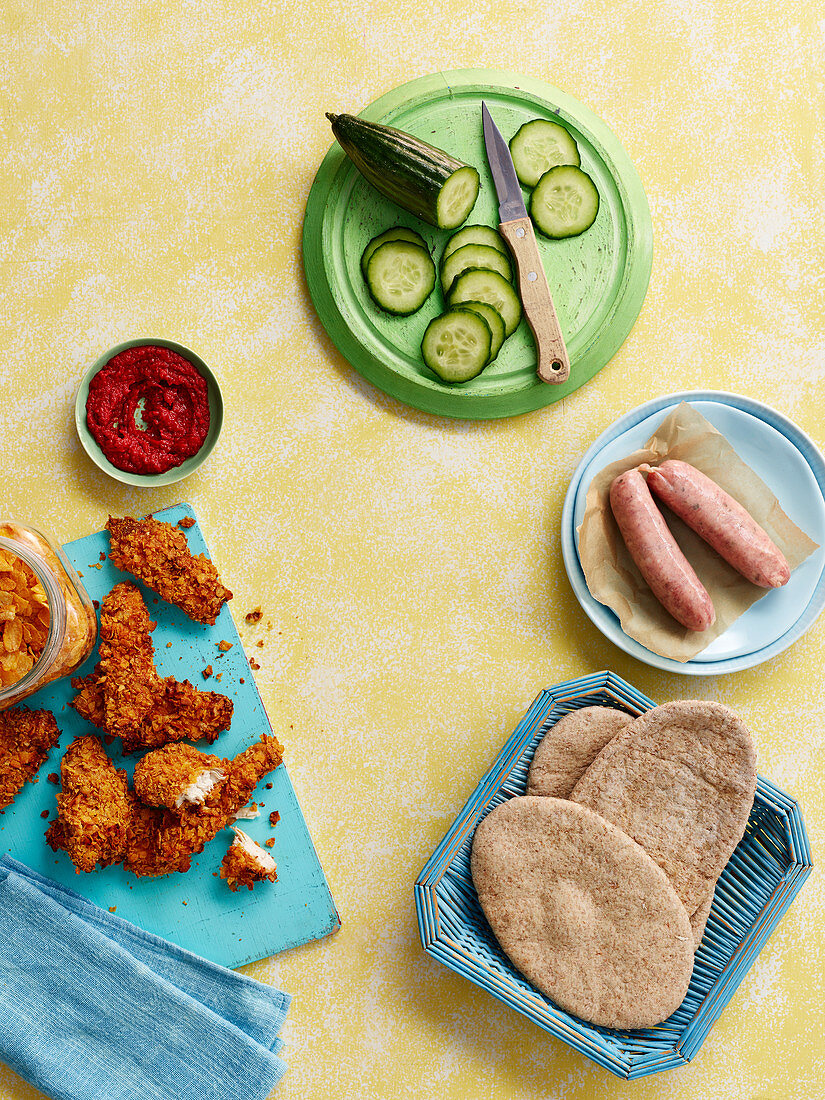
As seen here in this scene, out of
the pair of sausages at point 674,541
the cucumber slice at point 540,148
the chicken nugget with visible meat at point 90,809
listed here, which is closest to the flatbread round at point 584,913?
the pair of sausages at point 674,541

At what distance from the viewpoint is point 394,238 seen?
8.94 feet

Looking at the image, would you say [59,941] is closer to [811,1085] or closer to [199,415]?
[199,415]

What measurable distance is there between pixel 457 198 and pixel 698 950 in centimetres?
264

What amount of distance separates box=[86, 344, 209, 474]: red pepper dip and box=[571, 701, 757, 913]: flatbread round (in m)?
1.76

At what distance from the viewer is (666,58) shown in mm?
2902

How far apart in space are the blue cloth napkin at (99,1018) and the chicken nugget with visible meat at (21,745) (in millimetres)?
275

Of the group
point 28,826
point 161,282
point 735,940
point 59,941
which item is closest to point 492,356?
point 161,282

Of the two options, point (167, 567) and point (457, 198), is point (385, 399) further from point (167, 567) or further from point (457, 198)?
point (167, 567)

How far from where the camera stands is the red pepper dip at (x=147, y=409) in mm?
2635

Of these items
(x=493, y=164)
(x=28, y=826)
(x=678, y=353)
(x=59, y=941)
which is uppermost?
(x=493, y=164)

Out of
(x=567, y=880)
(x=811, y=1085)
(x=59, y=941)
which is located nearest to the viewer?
(x=567, y=880)

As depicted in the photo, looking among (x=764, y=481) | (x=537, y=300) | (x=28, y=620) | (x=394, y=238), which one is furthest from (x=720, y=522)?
(x=28, y=620)

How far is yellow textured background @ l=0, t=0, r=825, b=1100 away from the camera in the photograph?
2746 mm

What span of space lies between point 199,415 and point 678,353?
1.77 m
